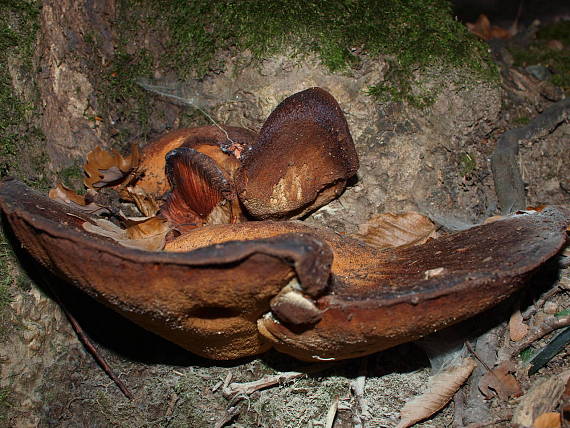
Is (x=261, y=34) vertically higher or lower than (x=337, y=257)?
higher

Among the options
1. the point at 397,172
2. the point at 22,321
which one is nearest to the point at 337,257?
the point at 397,172

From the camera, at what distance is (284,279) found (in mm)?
2047

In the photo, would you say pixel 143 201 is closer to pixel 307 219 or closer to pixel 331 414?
pixel 307 219

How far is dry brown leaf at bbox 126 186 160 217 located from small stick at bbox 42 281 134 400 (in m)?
0.69

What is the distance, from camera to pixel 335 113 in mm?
2912

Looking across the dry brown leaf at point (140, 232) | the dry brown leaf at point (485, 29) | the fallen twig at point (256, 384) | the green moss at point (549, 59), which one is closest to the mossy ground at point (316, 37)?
the green moss at point (549, 59)

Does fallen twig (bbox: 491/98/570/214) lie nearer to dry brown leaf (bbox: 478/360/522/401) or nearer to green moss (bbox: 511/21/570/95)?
green moss (bbox: 511/21/570/95)

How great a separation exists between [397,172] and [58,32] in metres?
2.28

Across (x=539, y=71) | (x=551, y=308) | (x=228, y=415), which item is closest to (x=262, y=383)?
(x=228, y=415)

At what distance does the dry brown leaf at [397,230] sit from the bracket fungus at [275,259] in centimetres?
34

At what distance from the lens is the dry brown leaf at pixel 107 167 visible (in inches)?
129

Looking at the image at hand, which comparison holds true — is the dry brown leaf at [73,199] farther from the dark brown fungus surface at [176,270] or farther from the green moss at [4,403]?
the green moss at [4,403]

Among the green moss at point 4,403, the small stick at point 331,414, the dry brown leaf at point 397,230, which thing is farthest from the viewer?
the dry brown leaf at point 397,230

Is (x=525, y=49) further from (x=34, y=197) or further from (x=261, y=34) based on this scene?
(x=34, y=197)
